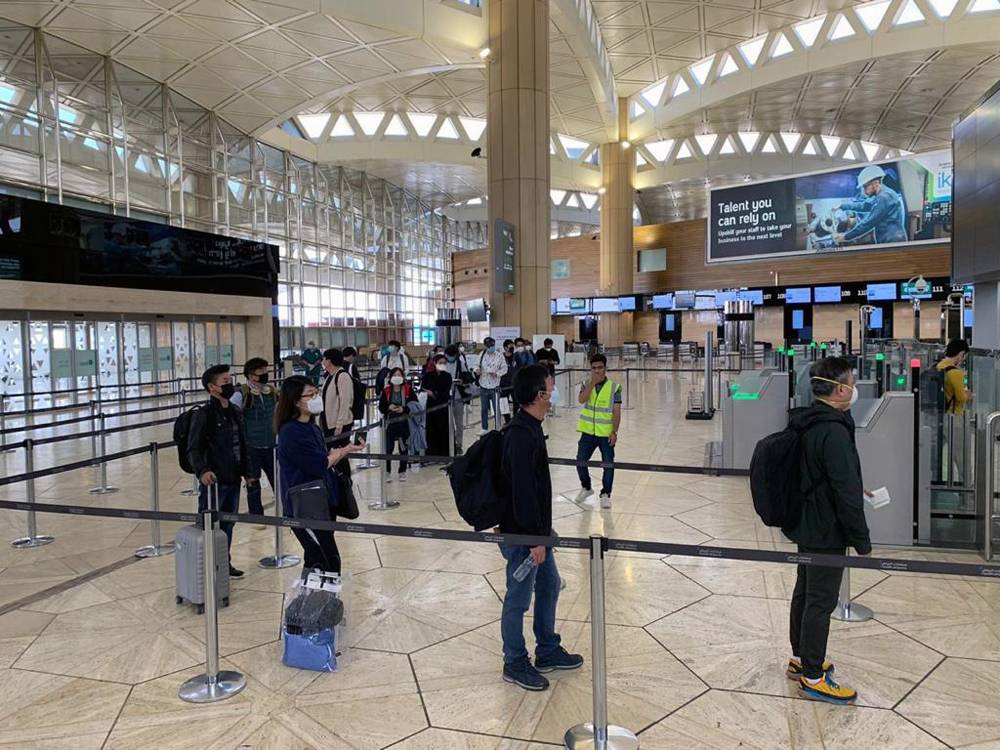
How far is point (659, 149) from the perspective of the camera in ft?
157

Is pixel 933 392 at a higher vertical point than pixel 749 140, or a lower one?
lower

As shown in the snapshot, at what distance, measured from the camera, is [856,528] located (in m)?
3.37

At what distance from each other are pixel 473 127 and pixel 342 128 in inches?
301

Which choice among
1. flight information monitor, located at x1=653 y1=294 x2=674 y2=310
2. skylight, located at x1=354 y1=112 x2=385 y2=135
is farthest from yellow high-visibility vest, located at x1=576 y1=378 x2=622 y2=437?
skylight, located at x1=354 y1=112 x2=385 y2=135

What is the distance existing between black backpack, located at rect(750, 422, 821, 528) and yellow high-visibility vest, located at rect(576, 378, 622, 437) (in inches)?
155

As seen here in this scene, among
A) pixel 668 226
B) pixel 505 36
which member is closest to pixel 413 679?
pixel 505 36

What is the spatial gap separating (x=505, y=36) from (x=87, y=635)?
64.1 ft

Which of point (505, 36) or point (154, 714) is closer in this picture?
point (154, 714)

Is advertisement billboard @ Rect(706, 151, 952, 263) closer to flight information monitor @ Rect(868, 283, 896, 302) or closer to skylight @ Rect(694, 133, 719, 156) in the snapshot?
flight information monitor @ Rect(868, 283, 896, 302)

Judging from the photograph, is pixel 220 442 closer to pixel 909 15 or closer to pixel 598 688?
pixel 598 688

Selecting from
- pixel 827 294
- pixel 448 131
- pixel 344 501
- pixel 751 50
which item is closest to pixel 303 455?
pixel 344 501

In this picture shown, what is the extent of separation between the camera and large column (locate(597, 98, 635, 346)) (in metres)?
38.9

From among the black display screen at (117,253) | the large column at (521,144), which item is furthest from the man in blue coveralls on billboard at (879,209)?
the black display screen at (117,253)

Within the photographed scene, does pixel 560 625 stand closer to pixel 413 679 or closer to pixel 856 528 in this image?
pixel 413 679
